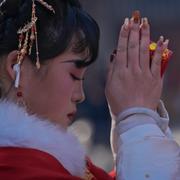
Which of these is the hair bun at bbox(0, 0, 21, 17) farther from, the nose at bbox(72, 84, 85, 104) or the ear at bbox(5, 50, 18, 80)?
the nose at bbox(72, 84, 85, 104)

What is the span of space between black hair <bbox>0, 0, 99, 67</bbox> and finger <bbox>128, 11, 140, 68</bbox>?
9 centimetres

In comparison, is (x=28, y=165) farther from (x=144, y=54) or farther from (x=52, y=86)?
(x=144, y=54)

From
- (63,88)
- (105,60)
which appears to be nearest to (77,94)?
(63,88)

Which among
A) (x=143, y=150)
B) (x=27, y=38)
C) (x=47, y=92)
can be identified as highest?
(x=27, y=38)

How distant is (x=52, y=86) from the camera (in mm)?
1189

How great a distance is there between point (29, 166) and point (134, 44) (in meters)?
0.35

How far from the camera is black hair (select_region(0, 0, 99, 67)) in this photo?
1189mm

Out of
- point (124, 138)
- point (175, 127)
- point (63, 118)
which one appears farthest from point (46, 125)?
point (175, 127)

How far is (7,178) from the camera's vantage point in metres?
1.07

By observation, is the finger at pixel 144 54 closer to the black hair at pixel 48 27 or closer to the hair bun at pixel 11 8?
the black hair at pixel 48 27

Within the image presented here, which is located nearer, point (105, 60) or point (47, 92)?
point (47, 92)

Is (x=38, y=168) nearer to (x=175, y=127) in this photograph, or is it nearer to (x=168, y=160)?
(x=168, y=160)

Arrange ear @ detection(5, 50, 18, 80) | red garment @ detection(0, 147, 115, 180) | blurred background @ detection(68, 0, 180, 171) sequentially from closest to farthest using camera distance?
red garment @ detection(0, 147, 115, 180)
ear @ detection(5, 50, 18, 80)
blurred background @ detection(68, 0, 180, 171)

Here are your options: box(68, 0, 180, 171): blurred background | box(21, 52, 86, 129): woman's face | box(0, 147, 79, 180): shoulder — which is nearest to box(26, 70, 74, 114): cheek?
box(21, 52, 86, 129): woman's face
